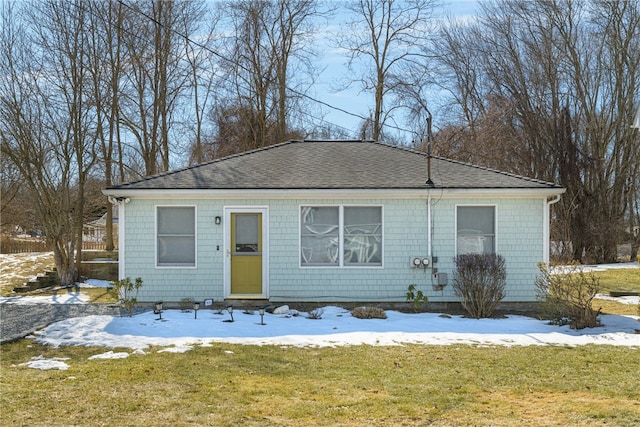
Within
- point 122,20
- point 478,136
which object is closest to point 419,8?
point 478,136

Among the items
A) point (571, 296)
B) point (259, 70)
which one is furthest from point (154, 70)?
point (571, 296)


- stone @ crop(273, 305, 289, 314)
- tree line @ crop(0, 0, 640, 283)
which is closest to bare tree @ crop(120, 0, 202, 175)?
tree line @ crop(0, 0, 640, 283)

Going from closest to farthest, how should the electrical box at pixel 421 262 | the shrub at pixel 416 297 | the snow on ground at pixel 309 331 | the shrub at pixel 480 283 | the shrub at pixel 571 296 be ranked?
the snow on ground at pixel 309 331 → the shrub at pixel 571 296 → the shrub at pixel 480 283 → the shrub at pixel 416 297 → the electrical box at pixel 421 262

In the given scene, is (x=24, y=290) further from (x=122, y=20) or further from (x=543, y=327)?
(x=543, y=327)

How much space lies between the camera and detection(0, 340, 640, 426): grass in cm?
518

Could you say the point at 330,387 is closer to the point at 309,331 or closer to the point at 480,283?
the point at 309,331

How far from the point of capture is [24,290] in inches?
695

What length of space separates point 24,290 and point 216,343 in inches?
458

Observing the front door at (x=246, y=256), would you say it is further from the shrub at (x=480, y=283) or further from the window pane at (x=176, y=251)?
the shrub at (x=480, y=283)

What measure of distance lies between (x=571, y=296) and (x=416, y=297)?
9.87ft

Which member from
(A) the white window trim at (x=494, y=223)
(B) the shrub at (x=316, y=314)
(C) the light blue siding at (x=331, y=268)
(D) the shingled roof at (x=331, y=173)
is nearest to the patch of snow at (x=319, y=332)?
(B) the shrub at (x=316, y=314)

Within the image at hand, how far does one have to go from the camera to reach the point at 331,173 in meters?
12.9

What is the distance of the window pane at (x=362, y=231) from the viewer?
39.8ft

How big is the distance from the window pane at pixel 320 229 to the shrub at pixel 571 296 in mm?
3998
